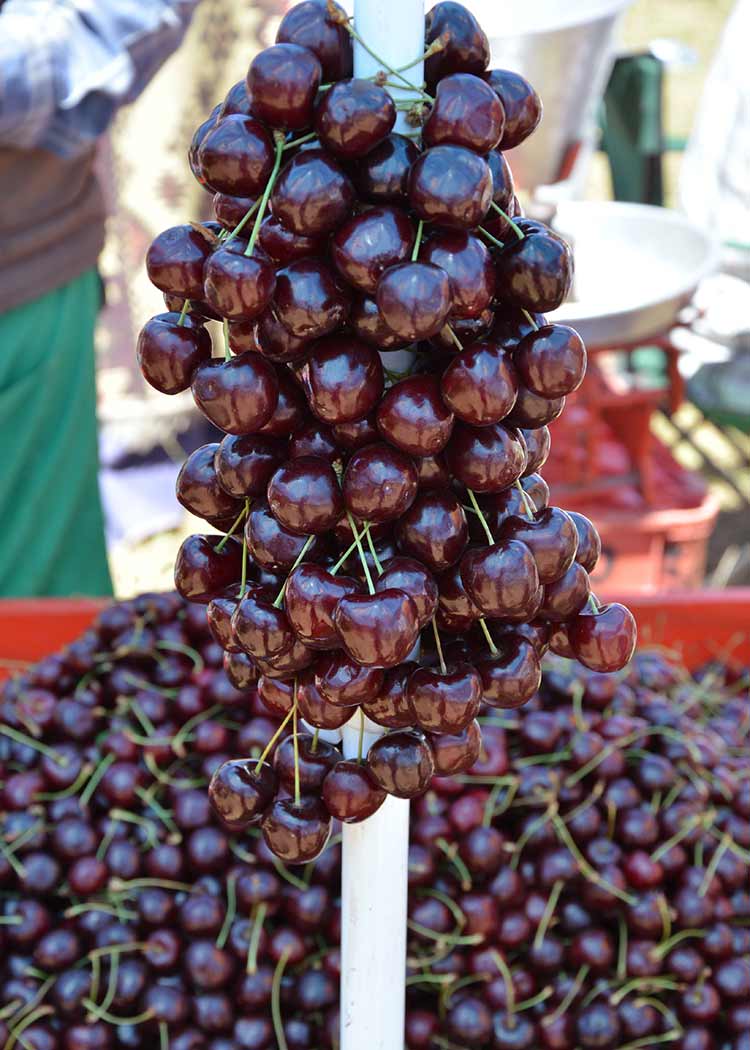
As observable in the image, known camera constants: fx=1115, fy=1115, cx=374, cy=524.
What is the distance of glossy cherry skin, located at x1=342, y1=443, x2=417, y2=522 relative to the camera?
547 millimetres

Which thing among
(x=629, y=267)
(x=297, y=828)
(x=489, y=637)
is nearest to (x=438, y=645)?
(x=489, y=637)

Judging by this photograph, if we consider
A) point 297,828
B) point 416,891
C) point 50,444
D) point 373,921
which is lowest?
point 50,444

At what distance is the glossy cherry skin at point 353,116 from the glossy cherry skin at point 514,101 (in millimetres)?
A: 84

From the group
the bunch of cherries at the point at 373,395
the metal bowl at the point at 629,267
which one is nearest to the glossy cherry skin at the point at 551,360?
the bunch of cherries at the point at 373,395

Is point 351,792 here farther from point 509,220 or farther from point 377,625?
point 509,220

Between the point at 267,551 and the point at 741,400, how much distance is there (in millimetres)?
2389

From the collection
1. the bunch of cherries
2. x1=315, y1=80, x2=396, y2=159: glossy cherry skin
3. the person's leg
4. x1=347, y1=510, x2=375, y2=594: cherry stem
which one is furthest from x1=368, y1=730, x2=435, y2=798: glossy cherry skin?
the person's leg

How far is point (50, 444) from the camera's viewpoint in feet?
6.82

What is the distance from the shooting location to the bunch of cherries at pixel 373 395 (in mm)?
539

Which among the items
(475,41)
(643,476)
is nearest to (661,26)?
(643,476)

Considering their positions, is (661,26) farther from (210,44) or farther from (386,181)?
(386,181)

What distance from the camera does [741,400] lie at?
2760 mm

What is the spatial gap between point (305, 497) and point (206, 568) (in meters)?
0.12

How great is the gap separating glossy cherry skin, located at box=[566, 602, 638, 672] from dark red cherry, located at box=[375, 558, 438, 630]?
11cm
